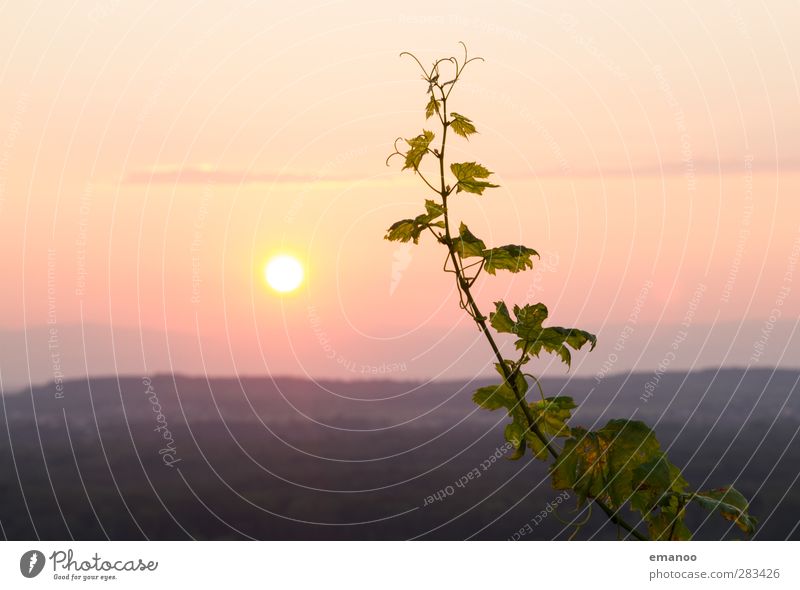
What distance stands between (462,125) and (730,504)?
177cm

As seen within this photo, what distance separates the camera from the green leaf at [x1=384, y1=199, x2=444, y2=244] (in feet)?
11.8

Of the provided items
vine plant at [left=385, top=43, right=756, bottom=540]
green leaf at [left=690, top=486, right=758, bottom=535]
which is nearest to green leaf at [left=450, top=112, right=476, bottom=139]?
vine plant at [left=385, top=43, right=756, bottom=540]

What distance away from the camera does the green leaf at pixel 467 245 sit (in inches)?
143

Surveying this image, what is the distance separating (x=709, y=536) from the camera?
4.71m

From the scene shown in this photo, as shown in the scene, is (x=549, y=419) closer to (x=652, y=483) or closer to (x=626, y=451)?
(x=626, y=451)

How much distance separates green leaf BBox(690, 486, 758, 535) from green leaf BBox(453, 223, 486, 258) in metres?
1.26

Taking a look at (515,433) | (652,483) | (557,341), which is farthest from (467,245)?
(652,483)

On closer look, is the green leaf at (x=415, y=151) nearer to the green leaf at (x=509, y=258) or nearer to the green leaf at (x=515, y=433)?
Result: the green leaf at (x=509, y=258)

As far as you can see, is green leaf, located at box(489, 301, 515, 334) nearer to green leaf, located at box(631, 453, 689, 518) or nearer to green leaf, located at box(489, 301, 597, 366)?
green leaf, located at box(489, 301, 597, 366)

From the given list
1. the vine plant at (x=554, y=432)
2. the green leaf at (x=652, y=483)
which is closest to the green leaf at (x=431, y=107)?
the vine plant at (x=554, y=432)

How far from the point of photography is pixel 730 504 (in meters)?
3.56
